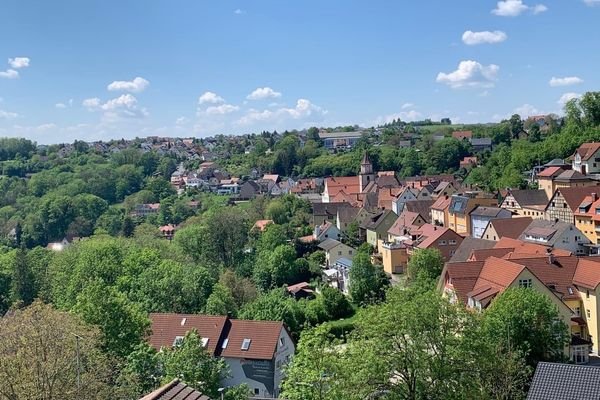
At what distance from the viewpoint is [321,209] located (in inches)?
2751

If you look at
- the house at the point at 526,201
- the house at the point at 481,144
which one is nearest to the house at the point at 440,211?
the house at the point at 526,201

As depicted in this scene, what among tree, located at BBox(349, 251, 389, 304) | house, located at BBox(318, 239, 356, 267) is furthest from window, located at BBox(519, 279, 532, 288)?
house, located at BBox(318, 239, 356, 267)

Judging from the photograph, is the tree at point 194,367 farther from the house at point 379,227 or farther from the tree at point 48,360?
the house at point 379,227

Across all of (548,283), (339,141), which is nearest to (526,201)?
(548,283)

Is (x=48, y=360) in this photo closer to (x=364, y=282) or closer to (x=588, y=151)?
(x=364, y=282)

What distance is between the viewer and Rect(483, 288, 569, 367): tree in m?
24.4

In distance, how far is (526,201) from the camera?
2082 inches

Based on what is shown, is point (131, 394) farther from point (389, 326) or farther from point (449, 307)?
point (449, 307)

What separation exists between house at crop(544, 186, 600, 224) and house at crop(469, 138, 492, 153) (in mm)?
56825

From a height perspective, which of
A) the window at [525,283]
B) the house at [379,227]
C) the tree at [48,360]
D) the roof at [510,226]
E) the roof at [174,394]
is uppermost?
the roof at [174,394]

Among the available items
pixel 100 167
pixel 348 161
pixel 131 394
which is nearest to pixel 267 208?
pixel 348 161

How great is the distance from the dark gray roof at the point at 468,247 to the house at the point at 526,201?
12.0 meters

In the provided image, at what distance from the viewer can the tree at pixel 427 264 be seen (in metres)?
40.5

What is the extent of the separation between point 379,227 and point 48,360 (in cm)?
4265
